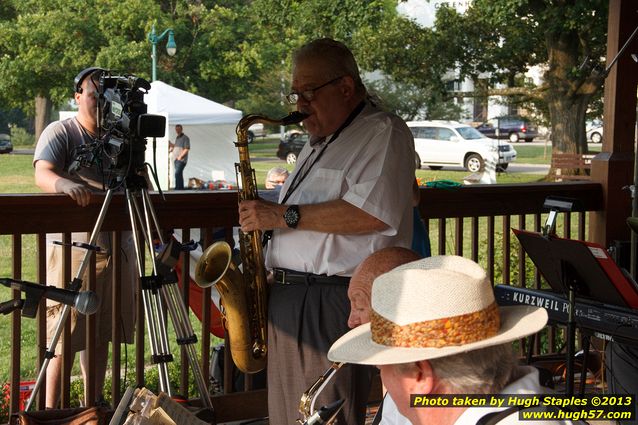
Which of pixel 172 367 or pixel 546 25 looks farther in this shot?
pixel 546 25

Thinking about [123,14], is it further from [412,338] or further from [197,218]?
[412,338]

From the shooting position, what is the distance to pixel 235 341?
319 centimetres

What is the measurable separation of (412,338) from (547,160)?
1159 inches

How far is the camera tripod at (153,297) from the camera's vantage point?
3154 millimetres

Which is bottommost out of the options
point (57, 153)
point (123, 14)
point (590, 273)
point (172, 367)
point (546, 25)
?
point (172, 367)

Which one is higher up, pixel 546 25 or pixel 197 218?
pixel 546 25

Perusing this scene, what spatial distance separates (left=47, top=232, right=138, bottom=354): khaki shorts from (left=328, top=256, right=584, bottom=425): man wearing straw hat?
7.90 ft

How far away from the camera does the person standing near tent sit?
67.0 ft

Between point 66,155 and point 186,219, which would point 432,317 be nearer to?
point 186,219

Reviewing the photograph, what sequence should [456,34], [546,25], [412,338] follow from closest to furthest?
[412,338], [546,25], [456,34]

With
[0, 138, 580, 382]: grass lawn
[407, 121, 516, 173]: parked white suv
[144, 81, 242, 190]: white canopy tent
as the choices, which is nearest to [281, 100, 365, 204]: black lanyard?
[0, 138, 580, 382]: grass lawn

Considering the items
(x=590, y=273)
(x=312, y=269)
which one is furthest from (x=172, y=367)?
(x=590, y=273)

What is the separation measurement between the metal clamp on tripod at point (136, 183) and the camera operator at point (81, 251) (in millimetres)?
390

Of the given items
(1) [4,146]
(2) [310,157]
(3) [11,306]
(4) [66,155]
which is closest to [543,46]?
(4) [66,155]
